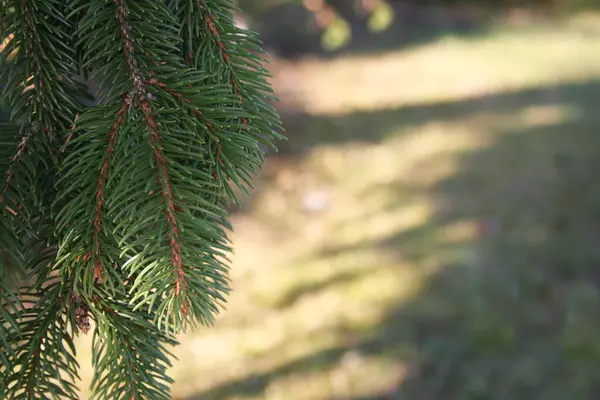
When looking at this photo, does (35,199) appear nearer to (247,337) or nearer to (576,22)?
(247,337)

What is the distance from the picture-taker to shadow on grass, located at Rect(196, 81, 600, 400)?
2576 millimetres

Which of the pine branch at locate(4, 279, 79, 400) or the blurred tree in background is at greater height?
the blurred tree in background

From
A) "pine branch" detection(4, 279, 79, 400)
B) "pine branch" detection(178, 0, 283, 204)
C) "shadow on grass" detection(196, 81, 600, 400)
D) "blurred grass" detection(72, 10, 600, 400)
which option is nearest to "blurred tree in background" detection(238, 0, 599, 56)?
"blurred grass" detection(72, 10, 600, 400)

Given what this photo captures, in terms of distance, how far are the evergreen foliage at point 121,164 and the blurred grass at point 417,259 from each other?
178 centimetres

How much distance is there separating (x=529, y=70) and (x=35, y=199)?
24.6 ft

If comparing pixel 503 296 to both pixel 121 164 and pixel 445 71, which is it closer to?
pixel 121 164

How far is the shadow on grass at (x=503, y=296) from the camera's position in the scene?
2576mm

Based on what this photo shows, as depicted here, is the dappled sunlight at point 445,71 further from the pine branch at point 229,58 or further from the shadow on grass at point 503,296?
the pine branch at point 229,58

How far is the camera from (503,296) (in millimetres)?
3117

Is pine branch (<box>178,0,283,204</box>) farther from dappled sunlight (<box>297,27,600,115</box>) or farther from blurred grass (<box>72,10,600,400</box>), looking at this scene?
dappled sunlight (<box>297,27,600,115</box>)

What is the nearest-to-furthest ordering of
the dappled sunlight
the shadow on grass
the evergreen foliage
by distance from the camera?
the evergreen foliage
the shadow on grass
the dappled sunlight

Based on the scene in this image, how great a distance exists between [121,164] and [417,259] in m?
2.94

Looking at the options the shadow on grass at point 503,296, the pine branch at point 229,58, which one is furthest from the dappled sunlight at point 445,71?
the pine branch at point 229,58

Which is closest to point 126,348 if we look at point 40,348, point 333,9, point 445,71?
point 40,348
